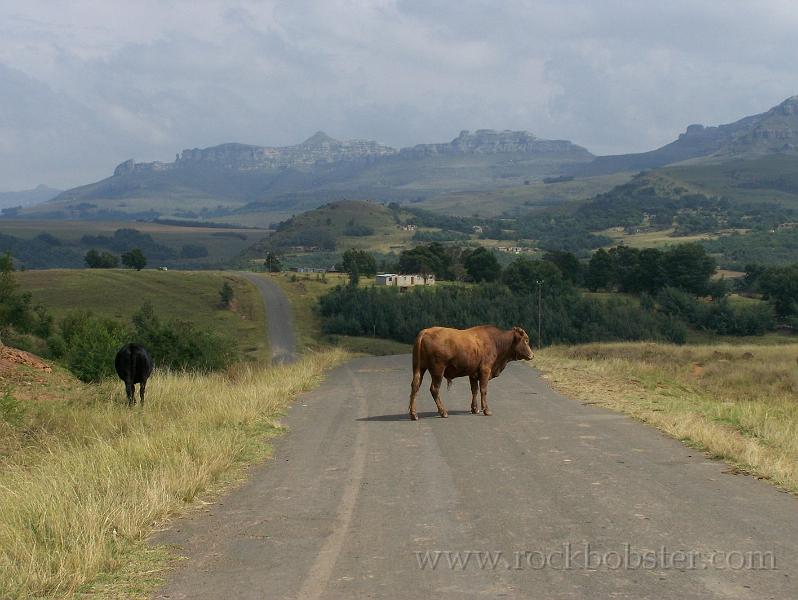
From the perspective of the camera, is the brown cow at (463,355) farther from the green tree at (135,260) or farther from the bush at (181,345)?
the green tree at (135,260)

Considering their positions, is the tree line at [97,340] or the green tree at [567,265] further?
the green tree at [567,265]

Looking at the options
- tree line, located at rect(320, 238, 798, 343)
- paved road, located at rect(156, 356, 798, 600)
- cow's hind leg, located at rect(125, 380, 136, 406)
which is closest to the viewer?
paved road, located at rect(156, 356, 798, 600)

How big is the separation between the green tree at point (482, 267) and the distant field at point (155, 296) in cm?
3382

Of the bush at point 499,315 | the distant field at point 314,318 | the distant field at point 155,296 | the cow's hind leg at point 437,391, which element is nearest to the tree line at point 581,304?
the bush at point 499,315

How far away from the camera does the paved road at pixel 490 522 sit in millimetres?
6918

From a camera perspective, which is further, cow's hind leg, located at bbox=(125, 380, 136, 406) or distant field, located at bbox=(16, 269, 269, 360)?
distant field, located at bbox=(16, 269, 269, 360)

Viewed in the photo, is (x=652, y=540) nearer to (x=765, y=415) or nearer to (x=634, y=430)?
(x=634, y=430)

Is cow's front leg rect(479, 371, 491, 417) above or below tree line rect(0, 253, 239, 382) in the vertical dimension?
above

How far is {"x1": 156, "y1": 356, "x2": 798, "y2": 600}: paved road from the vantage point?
22.7 feet

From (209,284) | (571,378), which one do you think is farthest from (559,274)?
(571,378)

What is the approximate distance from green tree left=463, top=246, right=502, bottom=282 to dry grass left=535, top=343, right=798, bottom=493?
3389 inches

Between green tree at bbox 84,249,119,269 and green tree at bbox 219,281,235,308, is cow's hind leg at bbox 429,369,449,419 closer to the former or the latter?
green tree at bbox 219,281,235,308

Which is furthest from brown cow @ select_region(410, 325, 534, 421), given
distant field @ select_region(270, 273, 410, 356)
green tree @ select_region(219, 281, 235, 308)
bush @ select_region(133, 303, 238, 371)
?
green tree @ select_region(219, 281, 235, 308)

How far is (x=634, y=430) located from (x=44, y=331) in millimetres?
58857
